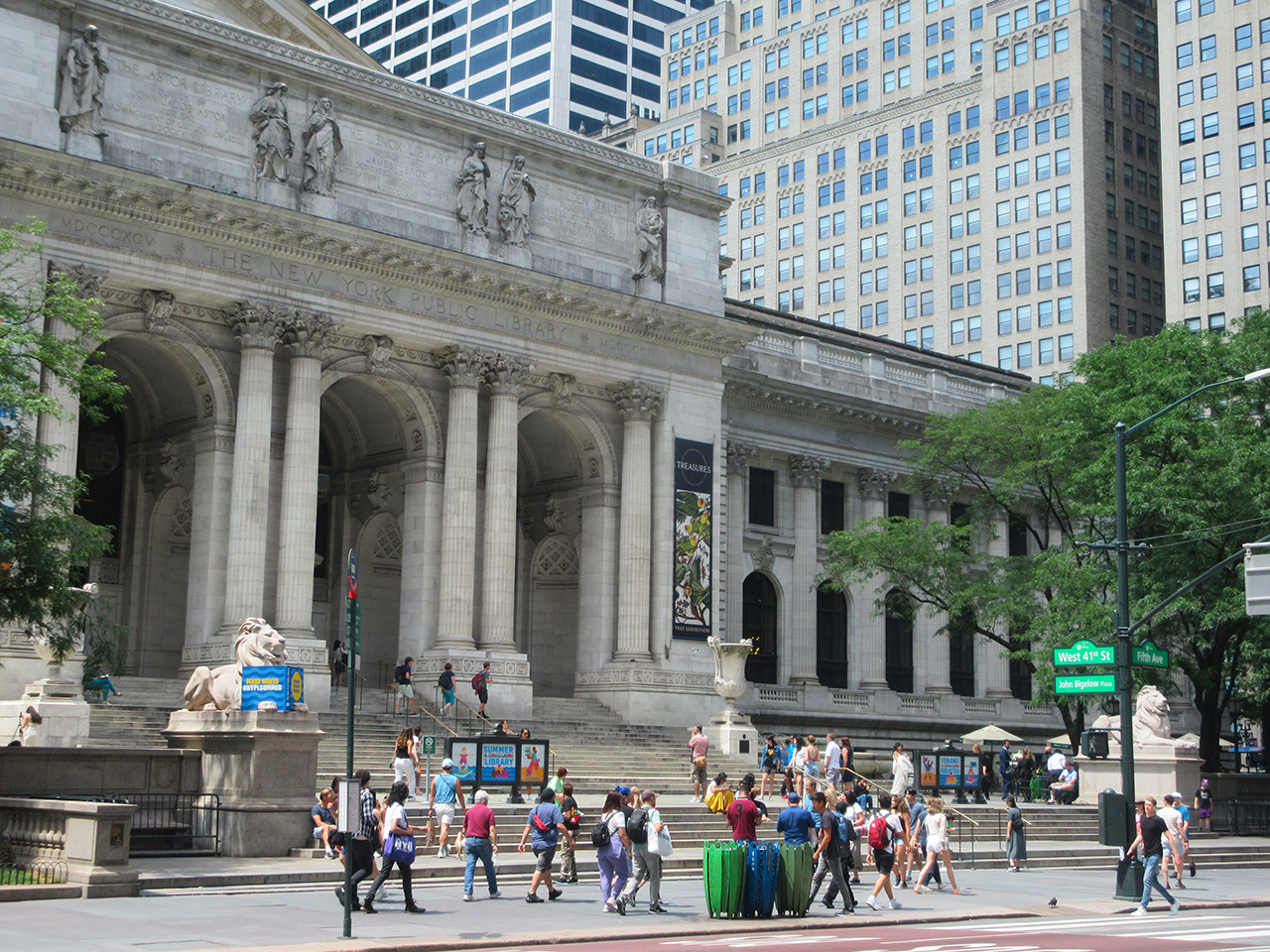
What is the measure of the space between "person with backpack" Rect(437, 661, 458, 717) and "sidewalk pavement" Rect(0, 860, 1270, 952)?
53.5 feet

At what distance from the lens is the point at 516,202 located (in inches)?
1962

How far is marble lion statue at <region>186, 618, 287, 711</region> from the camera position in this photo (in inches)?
1125

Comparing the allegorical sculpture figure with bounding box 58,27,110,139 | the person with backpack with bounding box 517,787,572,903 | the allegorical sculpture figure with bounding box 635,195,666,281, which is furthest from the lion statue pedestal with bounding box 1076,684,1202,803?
the allegorical sculpture figure with bounding box 58,27,110,139

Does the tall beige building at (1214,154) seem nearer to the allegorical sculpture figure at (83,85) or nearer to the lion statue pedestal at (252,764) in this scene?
the allegorical sculpture figure at (83,85)

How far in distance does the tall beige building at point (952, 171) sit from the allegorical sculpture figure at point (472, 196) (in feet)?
174

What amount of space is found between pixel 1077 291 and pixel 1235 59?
51.9 feet

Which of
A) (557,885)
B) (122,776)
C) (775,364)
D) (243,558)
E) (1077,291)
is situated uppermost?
(1077,291)

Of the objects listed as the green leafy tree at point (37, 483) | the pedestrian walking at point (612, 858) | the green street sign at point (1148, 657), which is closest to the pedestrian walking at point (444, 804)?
the pedestrian walking at point (612, 858)

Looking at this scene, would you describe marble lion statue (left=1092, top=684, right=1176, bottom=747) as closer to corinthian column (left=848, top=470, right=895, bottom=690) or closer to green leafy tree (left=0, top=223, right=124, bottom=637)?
corinthian column (left=848, top=470, right=895, bottom=690)

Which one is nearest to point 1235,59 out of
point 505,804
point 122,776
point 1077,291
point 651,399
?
point 1077,291

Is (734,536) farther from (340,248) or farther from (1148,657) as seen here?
(1148,657)

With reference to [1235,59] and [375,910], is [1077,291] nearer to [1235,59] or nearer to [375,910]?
[1235,59]

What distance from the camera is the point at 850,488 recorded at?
64.8 m

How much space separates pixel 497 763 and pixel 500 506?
16.3 metres
